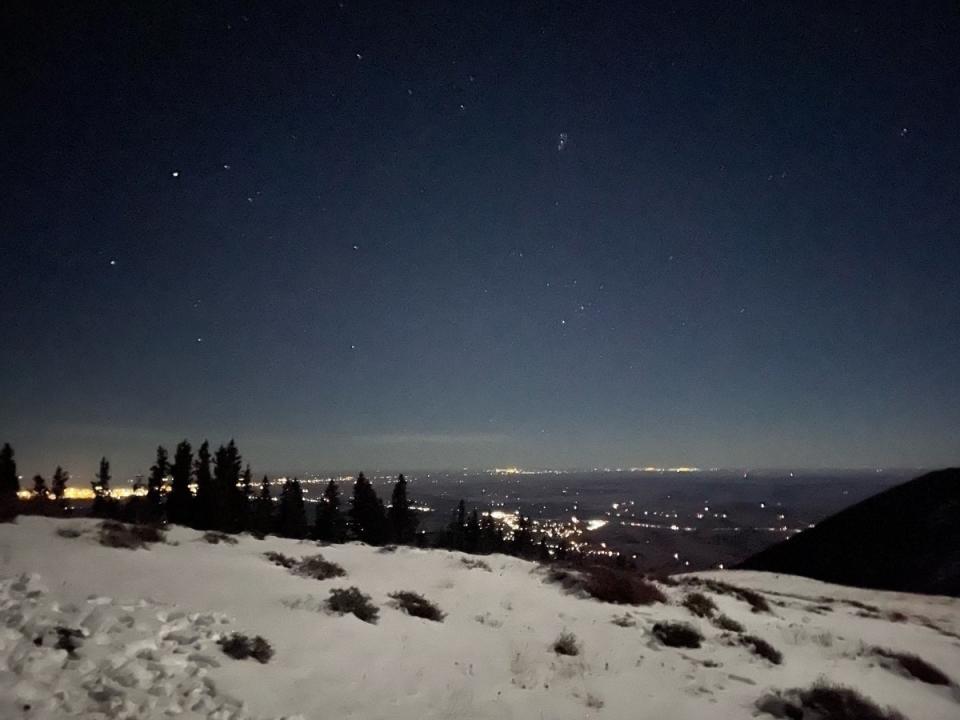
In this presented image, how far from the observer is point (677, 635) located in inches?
478

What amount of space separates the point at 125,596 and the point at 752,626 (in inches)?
609

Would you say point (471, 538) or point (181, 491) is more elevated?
point (181, 491)

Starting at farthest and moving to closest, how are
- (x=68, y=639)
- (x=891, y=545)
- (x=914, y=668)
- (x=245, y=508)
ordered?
(x=245, y=508), (x=891, y=545), (x=914, y=668), (x=68, y=639)

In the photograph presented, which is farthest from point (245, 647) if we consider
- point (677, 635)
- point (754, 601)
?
point (754, 601)

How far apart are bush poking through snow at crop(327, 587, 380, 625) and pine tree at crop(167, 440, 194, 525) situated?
53.9 m

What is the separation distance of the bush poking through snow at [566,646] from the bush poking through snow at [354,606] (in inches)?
143

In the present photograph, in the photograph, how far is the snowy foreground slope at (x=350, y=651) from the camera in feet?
21.8

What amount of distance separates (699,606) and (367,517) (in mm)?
56284

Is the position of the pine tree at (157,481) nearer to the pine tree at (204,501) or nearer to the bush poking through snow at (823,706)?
the pine tree at (204,501)

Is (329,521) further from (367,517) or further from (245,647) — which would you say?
(245,647)

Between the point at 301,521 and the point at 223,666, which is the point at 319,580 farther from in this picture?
the point at 301,521

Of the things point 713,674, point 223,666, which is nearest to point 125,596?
point 223,666

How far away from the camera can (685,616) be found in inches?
578

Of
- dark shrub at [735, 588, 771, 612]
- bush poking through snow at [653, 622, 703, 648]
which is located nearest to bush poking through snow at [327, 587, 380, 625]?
bush poking through snow at [653, 622, 703, 648]
